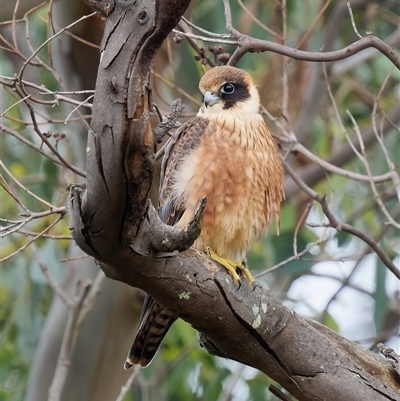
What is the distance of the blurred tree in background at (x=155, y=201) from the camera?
428cm

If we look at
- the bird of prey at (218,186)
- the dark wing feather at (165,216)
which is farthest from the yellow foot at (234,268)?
the dark wing feather at (165,216)

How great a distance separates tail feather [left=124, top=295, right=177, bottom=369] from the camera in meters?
2.80

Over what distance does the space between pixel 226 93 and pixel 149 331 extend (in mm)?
1008

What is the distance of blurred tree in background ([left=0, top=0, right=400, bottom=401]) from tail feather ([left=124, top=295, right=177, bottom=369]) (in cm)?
97

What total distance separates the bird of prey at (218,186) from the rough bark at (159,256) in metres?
0.32

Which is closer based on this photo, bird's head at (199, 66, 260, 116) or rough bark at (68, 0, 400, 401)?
rough bark at (68, 0, 400, 401)

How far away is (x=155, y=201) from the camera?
4.30 metres

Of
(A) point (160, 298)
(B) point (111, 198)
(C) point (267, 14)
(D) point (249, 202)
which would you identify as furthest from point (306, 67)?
(B) point (111, 198)

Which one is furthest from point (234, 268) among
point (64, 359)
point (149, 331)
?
point (64, 359)

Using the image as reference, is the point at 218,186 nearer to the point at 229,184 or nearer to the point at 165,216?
the point at 229,184

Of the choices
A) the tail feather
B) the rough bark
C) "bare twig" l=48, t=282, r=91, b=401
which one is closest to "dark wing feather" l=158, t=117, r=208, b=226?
the tail feather

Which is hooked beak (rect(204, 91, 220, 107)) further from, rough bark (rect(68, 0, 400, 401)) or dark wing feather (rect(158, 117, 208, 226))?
rough bark (rect(68, 0, 400, 401))

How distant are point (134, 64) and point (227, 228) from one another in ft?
4.18

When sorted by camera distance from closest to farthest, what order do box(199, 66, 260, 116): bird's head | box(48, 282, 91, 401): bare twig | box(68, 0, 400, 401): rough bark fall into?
box(68, 0, 400, 401): rough bark, box(199, 66, 260, 116): bird's head, box(48, 282, 91, 401): bare twig
